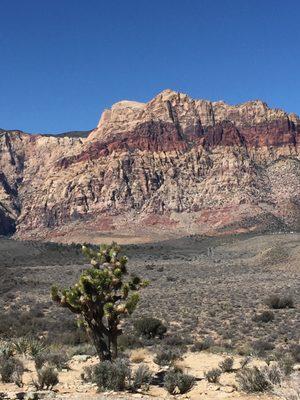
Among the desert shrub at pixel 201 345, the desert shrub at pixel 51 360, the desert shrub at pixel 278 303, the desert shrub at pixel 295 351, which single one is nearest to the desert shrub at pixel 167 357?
the desert shrub at pixel 201 345

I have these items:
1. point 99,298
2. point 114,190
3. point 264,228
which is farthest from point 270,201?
point 99,298

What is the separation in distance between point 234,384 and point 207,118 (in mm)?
135546

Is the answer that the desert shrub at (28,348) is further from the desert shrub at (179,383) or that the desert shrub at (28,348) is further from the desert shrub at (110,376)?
the desert shrub at (179,383)

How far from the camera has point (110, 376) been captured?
1240 cm

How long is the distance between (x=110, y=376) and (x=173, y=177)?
124246 millimetres

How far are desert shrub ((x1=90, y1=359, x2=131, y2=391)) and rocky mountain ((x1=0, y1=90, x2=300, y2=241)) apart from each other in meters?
103

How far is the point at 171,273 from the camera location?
A: 180 ft

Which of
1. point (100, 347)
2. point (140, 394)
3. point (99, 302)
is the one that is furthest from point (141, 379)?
point (99, 302)

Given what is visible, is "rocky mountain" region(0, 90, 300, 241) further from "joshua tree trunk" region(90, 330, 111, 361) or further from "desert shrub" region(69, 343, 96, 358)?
"joshua tree trunk" region(90, 330, 111, 361)

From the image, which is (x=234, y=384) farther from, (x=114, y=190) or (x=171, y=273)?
(x=114, y=190)

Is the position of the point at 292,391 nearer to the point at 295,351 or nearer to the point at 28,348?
the point at 295,351

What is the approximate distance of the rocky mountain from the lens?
407 ft

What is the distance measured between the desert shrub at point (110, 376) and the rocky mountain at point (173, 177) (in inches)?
→ 4064

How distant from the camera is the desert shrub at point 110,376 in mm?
12281
